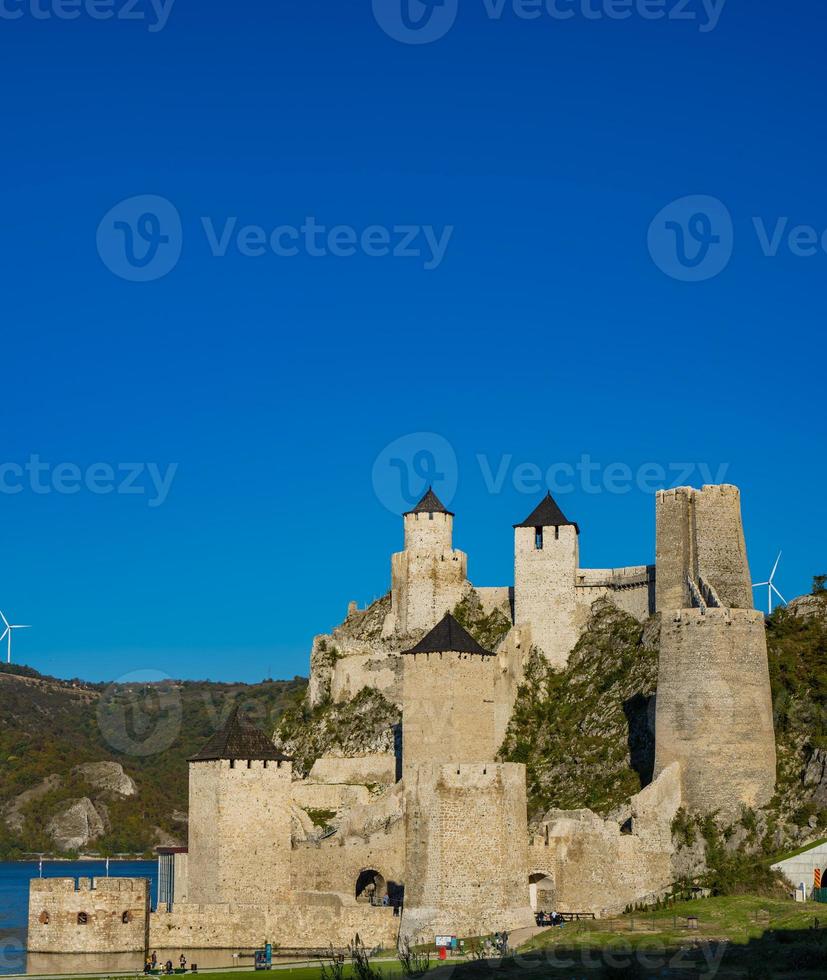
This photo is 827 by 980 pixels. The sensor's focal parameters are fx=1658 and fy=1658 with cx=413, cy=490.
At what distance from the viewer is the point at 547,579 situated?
67000 millimetres

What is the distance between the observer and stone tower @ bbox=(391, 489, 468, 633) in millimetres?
68875

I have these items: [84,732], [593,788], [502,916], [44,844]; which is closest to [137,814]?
[44,844]

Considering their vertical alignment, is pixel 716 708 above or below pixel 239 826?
above

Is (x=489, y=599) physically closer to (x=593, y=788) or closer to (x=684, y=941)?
(x=593, y=788)

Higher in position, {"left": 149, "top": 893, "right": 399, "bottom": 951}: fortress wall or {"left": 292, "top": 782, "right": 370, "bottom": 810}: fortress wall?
{"left": 292, "top": 782, "right": 370, "bottom": 810}: fortress wall

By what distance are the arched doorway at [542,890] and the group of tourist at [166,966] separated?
32.1ft

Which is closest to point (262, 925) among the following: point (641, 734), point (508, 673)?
point (641, 734)

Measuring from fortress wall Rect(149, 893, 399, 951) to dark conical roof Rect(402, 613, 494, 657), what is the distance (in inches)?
356

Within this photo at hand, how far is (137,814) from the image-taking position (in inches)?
5305

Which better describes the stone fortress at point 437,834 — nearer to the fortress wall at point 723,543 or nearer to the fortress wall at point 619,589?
the fortress wall at point 723,543

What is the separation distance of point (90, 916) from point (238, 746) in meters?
6.41

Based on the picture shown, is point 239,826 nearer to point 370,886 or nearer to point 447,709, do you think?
point 370,886

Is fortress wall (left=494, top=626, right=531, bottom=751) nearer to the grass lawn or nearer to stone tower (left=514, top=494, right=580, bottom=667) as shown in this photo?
stone tower (left=514, top=494, right=580, bottom=667)

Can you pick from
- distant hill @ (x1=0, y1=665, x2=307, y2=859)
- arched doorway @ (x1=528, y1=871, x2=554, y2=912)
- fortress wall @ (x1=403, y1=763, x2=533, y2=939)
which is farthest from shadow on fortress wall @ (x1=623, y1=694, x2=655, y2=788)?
Result: distant hill @ (x1=0, y1=665, x2=307, y2=859)
